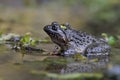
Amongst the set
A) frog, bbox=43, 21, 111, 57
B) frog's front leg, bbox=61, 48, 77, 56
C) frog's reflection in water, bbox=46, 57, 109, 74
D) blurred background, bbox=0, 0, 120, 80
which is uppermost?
blurred background, bbox=0, 0, 120, 80

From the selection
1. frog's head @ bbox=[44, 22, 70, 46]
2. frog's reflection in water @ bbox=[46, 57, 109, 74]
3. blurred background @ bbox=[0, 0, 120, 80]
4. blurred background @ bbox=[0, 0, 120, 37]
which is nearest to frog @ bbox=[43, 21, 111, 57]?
frog's head @ bbox=[44, 22, 70, 46]

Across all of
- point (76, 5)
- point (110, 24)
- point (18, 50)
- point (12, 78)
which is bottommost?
point (12, 78)

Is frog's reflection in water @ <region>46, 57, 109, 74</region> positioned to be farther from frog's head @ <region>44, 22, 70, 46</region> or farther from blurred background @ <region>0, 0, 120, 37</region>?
blurred background @ <region>0, 0, 120, 37</region>

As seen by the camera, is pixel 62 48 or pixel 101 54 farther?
pixel 62 48

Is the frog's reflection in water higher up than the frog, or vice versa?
the frog

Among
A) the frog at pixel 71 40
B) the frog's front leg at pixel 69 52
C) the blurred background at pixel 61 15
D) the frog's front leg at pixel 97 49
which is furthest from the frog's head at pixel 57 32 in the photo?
the blurred background at pixel 61 15

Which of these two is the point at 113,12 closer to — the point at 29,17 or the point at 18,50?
the point at 29,17

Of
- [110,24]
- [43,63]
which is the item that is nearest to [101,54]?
[43,63]

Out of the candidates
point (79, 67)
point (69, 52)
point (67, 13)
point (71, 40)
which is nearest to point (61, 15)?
point (67, 13)
